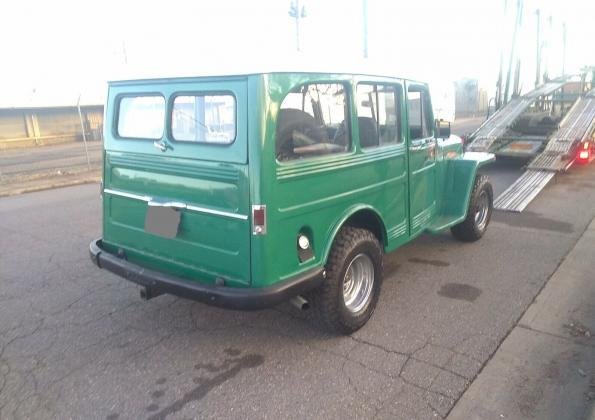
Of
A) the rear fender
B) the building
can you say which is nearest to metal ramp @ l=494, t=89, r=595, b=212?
the rear fender

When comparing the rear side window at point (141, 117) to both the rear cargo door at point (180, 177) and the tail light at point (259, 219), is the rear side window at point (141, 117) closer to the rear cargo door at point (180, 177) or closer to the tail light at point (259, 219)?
the rear cargo door at point (180, 177)

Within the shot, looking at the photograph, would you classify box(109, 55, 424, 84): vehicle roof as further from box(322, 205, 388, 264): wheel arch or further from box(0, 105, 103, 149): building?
box(0, 105, 103, 149): building

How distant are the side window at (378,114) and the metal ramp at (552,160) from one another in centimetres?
387

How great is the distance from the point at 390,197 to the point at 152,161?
194cm

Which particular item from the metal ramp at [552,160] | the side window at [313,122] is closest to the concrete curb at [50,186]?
the side window at [313,122]

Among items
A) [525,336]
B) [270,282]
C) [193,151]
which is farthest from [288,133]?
[525,336]

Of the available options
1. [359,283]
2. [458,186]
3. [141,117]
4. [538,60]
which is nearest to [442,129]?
[458,186]

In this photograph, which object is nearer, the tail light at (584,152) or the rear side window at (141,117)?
the rear side window at (141,117)

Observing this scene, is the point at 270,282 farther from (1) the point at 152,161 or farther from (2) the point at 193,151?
(1) the point at 152,161

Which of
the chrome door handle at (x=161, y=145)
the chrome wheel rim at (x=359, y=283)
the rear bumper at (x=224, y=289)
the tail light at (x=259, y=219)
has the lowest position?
the chrome wheel rim at (x=359, y=283)

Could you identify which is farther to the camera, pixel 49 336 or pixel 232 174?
pixel 49 336

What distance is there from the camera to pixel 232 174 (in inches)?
116

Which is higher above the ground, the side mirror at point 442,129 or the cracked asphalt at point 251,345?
the side mirror at point 442,129

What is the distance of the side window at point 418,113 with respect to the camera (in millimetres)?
4332
